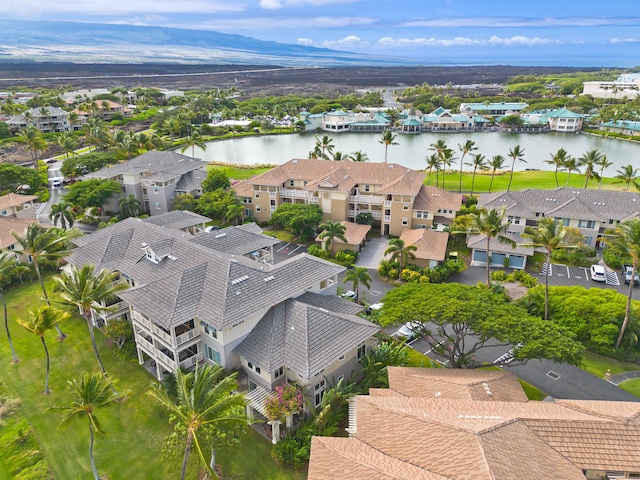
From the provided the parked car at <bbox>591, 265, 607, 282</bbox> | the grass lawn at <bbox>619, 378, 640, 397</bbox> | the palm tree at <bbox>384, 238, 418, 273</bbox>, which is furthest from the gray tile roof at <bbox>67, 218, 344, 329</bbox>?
the parked car at <bbox>591, 265, 607, 282</bbox>

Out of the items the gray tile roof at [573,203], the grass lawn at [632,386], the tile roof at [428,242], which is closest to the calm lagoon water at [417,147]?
the gray tile roof at [573,203]

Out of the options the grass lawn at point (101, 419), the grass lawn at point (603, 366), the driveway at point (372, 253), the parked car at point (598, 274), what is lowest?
the grass lawn at point (101, 419)

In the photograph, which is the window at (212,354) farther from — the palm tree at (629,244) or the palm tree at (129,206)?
the palm tree at (129,206)

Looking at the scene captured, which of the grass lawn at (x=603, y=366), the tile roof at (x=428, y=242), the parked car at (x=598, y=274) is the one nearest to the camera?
the grass lawn at (x=603, y=366)

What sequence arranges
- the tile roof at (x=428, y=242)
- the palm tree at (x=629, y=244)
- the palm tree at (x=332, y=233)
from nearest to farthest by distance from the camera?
1. the palm tree at (x=629, y=244)
2. the tile roof at (x=428, y=242)
3. the palm tree at (x=332, y=233)

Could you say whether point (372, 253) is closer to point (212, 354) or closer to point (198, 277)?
point (198, 277)

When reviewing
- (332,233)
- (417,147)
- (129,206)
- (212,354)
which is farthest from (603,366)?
(417,147)

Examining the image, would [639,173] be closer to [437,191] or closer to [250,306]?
[437,191]
